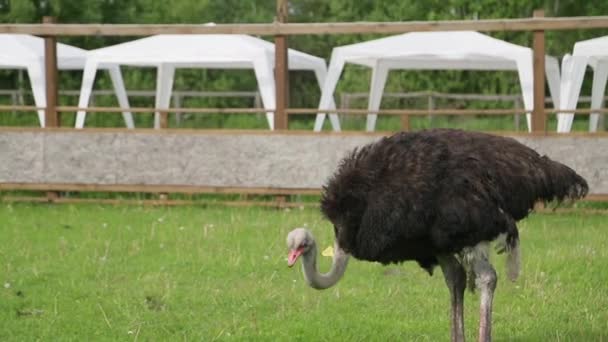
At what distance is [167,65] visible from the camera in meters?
20.9

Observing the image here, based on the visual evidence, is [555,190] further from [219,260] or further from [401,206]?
[219,260]

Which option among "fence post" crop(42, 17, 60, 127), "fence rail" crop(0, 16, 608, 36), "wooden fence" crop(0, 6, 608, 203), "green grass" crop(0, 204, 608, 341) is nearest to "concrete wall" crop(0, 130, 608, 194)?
"wooden fence" crop(0, 6, 608, 203)

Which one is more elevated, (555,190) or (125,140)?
(555,190)

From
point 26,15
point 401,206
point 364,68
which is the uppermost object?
point 401,206

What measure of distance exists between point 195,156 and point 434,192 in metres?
7.65

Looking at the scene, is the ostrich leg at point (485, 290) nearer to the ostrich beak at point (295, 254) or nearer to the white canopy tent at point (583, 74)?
the ostrich beak at point (295, 254)

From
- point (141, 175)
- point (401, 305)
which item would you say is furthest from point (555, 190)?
point (141, 175)

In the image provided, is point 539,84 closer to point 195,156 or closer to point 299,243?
point 195,156

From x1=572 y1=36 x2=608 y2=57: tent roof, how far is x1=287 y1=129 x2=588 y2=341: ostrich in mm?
9308

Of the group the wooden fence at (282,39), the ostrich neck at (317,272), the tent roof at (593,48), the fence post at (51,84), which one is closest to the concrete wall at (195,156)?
the wooden fence at (282,39)

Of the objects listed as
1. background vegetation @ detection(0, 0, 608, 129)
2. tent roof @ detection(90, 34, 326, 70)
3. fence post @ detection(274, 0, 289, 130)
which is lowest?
background vegetation @ detection(0, 0, 608, 129)

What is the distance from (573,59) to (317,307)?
9.14m

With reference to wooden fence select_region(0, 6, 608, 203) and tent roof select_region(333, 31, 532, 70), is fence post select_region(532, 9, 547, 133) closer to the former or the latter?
wooden fence select_region(0, 6, 608, 203)

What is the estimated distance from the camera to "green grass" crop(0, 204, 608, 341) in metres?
8.08
